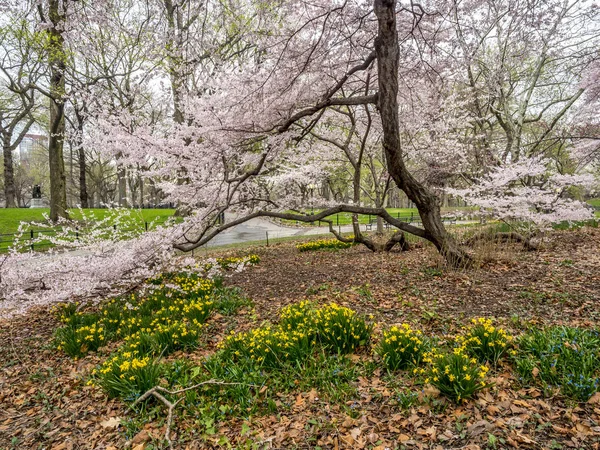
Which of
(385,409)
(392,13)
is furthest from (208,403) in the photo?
(392,13)

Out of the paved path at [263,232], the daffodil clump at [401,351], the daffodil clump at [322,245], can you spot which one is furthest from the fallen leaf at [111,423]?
the paved path at [263,232]

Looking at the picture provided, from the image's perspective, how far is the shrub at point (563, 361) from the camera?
2461 mm

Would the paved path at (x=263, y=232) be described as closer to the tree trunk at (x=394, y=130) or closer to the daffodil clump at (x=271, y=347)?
the tree trunk at (x=394, y=130)

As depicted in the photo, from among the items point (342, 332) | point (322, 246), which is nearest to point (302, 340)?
point (342, 332)

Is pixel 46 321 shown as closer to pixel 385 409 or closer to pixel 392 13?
pixel 385 409

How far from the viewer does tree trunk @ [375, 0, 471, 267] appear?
4492mm

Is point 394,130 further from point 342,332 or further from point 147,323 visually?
point 147,323

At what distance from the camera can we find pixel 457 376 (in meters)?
2.51

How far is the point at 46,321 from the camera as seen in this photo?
573 cm

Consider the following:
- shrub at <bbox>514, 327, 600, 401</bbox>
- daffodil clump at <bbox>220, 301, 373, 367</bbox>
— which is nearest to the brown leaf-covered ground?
shrub at <bbox>514, 327, 600, 401</bbox>

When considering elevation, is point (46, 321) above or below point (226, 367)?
below

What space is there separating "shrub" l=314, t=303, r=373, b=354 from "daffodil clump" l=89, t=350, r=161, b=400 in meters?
1.69

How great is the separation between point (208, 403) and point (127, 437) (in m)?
0.66

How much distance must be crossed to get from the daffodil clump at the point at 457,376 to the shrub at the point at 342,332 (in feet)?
2.67
